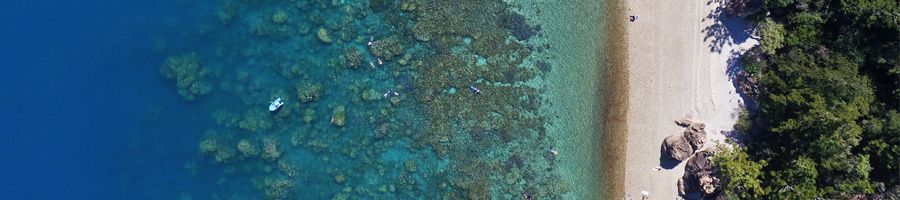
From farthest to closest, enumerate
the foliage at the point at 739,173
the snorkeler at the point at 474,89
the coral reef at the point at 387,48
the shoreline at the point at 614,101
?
the coral reef at the point at 387,48, the snorkeler at the point at 474,89, the shoreline at the point at 614,101, the foliage at the point at 739,173

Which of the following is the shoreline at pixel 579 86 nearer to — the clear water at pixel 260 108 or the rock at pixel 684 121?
the clear water at pixel 260 108

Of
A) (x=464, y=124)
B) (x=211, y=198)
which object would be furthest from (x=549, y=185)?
(x=211, y=198)

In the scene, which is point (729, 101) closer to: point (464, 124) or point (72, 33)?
point (464, 124)

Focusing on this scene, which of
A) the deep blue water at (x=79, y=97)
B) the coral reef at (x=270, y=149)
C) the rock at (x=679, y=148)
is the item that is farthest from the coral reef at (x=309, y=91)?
the rock at (x=679, y=148)

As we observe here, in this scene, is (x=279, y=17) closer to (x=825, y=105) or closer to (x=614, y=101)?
(x=614, y=101)

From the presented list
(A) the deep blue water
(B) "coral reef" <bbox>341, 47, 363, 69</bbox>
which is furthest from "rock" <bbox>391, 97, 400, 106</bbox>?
(A) the deep blue water

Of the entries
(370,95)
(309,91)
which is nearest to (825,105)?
(370,95)
